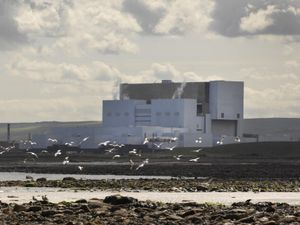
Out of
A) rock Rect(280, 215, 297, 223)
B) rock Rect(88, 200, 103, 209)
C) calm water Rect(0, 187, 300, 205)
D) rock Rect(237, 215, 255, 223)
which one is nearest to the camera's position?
rock Rect(280, 215, 297, 223)

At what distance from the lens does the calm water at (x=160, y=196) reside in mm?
41031

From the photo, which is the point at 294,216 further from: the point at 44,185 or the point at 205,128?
the point at 205,128

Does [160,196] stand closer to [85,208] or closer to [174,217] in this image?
[85,208]

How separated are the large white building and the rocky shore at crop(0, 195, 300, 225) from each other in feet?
367

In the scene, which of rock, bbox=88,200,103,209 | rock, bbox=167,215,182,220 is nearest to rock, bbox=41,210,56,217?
rock, bbox=88,200,103,209

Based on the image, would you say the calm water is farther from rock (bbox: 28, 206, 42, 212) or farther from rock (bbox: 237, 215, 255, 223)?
rock (bbox: 237, 215, 255, 223)

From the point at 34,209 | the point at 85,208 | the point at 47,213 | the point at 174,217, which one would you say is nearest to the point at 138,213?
the point at 85,208

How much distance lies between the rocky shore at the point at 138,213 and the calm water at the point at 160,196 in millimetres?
4256

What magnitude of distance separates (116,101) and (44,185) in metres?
104

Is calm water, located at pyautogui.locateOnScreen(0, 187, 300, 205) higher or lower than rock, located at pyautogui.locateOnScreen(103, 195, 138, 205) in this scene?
lower

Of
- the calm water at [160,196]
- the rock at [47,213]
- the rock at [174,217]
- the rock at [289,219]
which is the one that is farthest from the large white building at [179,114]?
the rock at [289,219]

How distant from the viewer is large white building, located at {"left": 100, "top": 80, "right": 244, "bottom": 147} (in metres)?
150

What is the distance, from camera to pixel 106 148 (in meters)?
149

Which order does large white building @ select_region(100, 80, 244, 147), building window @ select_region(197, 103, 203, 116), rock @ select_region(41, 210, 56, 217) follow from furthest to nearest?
building window @ select_region(197, 103, 203, 116)
large white building @ select_region(100, 80, 244, 147)
rock @ select_region(41, 210, 56, 217)
